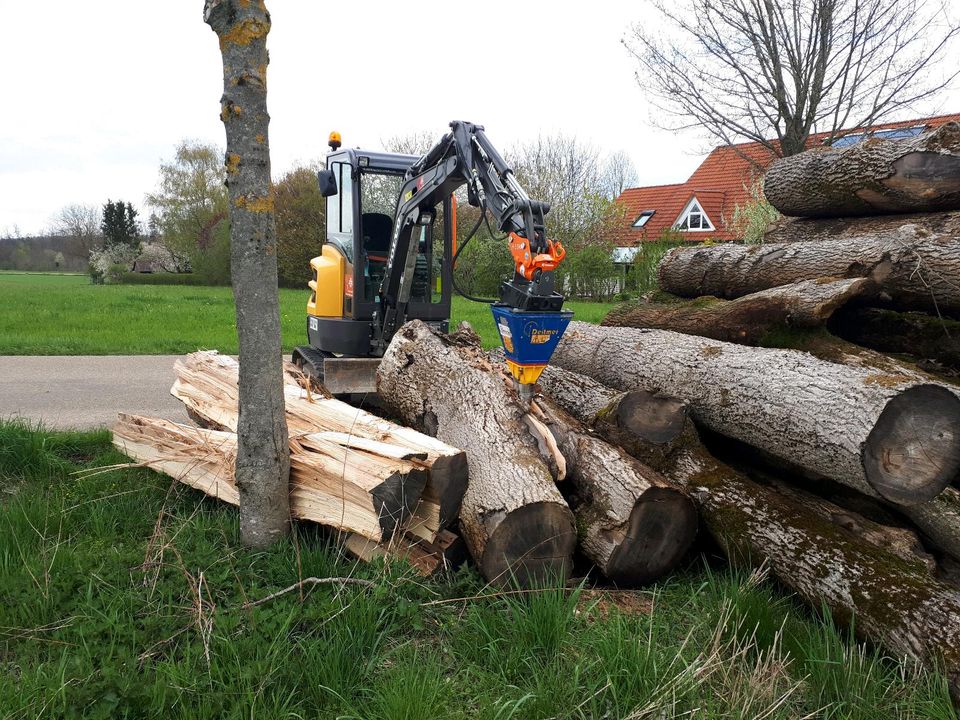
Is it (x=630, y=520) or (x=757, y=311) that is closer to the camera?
(x=630, y=520)

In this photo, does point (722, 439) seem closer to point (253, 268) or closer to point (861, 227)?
point (861, 227)

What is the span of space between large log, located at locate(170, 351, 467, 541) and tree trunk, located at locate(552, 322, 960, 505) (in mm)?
1700

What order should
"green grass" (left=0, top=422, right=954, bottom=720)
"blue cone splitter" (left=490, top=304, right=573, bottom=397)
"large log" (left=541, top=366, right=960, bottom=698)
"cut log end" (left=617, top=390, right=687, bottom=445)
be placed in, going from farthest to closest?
"cut log end" (left=617, top=390, right=687, bottom=445) → "blue cone splitter" (left=490, top=304, right=573, bottom=397) → "large log" (left=541, top=366, right=960, bottom=698) → "green grass" (left=0, top=422, right=954, bottom=720)

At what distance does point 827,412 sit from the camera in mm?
3393

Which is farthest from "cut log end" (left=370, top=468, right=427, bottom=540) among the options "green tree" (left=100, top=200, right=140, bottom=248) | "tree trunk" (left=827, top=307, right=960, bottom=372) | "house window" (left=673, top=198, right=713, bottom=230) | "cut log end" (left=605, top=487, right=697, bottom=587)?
"green tree" (left=100, top=200, right=140, bottom=248)

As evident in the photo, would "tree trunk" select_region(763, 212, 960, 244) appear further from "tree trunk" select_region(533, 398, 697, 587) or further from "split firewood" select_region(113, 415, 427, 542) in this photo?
"split firewood" select_region(113, 415, 427, 542)

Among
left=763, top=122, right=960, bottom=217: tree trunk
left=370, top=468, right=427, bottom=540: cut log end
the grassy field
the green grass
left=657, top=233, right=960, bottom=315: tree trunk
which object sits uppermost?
left=763, top=122, right=960, bottom=217: tree trunk

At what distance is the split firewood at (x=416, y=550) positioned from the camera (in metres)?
3.31

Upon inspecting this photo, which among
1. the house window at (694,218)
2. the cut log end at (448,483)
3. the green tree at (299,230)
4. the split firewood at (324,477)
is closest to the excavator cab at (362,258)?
the split firewood at (324,477)

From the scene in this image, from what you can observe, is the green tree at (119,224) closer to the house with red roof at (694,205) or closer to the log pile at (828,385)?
the house with red roof at (694,205)

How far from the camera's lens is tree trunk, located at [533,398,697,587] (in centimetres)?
348

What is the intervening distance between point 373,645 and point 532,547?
94 cm

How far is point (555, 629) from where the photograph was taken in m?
2.83

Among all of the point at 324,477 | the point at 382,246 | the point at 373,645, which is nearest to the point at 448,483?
the point at 324,477
